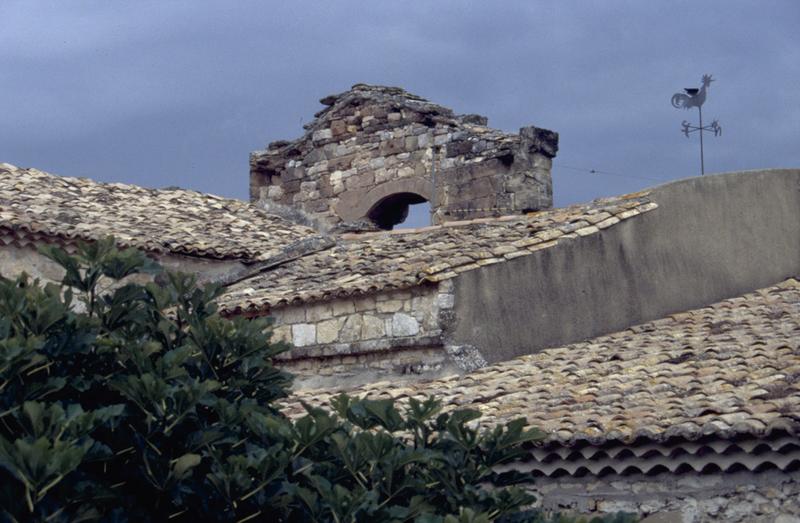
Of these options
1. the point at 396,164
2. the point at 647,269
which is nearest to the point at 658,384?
the point at 647,269

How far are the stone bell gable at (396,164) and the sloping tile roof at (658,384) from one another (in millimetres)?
4177

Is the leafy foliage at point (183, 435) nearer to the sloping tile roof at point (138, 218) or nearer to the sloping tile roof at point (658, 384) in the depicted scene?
the sloping tile roof at point (658, 384)

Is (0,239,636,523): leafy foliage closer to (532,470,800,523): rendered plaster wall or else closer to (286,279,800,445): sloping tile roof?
(532,470,800,523): rendered plaster wall

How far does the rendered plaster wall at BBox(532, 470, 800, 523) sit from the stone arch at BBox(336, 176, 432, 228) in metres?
8.89

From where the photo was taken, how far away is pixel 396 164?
57.0 ft

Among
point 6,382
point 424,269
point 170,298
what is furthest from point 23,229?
point 6,382

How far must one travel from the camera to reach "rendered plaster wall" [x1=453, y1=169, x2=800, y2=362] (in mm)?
11344

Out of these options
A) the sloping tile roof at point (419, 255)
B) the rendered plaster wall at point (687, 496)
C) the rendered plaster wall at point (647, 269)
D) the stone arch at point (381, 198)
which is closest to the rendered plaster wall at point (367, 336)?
the sloping tile roof at point (419, 255)

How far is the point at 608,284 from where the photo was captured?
1216 cm

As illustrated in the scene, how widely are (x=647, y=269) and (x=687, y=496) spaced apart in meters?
4.72

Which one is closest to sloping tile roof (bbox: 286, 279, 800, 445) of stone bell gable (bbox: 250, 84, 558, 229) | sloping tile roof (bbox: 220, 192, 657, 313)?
sloping tile roof (bbox: 220, 192, 657, 313)

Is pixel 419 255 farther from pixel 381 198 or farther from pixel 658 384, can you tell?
pixel 381 198

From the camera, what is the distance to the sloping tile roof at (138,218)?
44.1 ft

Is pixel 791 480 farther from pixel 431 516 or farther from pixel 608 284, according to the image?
pixel 608 284
